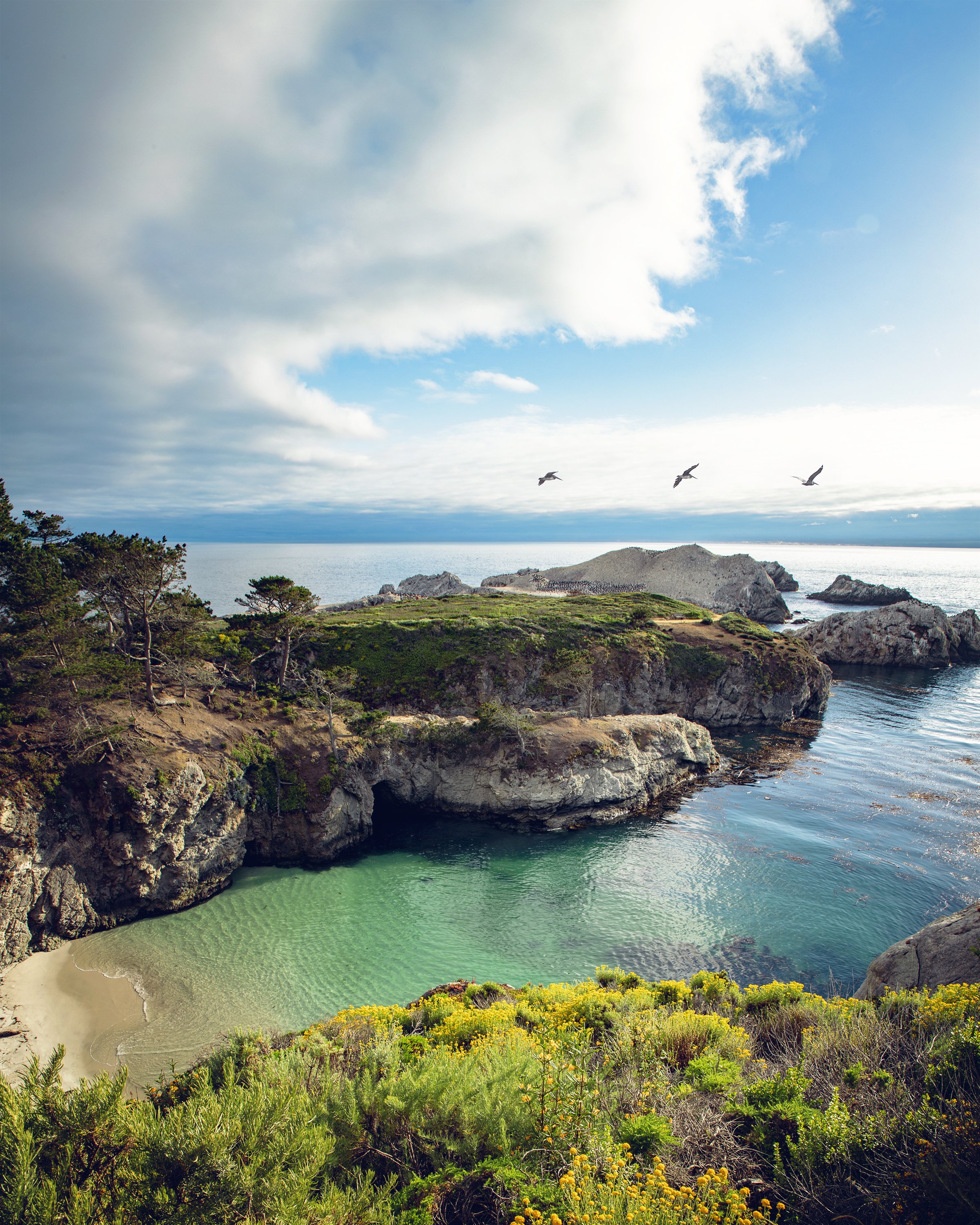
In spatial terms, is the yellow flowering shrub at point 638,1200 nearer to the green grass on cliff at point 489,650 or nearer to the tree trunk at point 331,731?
the tree trunk at point 331,731

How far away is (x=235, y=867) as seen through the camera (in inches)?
1109

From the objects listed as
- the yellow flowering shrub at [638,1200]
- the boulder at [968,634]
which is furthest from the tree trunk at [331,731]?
the boulder at [968,634]

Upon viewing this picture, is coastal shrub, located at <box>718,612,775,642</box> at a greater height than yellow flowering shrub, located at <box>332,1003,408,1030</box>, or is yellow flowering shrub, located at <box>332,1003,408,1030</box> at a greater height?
coastal shrub, located at <box>718,612,775,642</box>

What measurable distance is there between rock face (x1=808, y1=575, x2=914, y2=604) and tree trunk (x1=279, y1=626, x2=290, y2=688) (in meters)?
134

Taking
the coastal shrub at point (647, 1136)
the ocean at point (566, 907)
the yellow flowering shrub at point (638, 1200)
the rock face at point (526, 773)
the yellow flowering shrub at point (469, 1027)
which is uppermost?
the yellow flowering shrub at point (638, 1200)

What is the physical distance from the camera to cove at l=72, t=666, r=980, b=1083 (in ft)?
67.3

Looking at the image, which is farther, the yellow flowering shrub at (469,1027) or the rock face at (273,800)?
the rock face at (273,800)

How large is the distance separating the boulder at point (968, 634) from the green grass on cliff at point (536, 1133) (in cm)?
9114

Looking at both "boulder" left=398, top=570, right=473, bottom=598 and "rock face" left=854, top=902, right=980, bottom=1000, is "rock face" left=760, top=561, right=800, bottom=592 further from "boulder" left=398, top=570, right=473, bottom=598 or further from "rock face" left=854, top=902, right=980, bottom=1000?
"rock face" left=854, top=902, right=980, bottom=1000

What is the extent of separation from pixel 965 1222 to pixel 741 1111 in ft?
10.0

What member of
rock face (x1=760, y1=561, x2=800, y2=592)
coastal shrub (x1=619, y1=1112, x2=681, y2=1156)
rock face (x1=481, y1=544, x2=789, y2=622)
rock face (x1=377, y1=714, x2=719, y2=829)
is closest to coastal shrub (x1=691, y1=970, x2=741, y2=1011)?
coastal shrub (x1=619, y1=1112, x2=681, y2=1156)

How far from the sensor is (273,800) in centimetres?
2977

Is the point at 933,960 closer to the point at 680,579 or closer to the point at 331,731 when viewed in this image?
the point at 331,731

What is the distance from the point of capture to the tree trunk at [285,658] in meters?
36.2
